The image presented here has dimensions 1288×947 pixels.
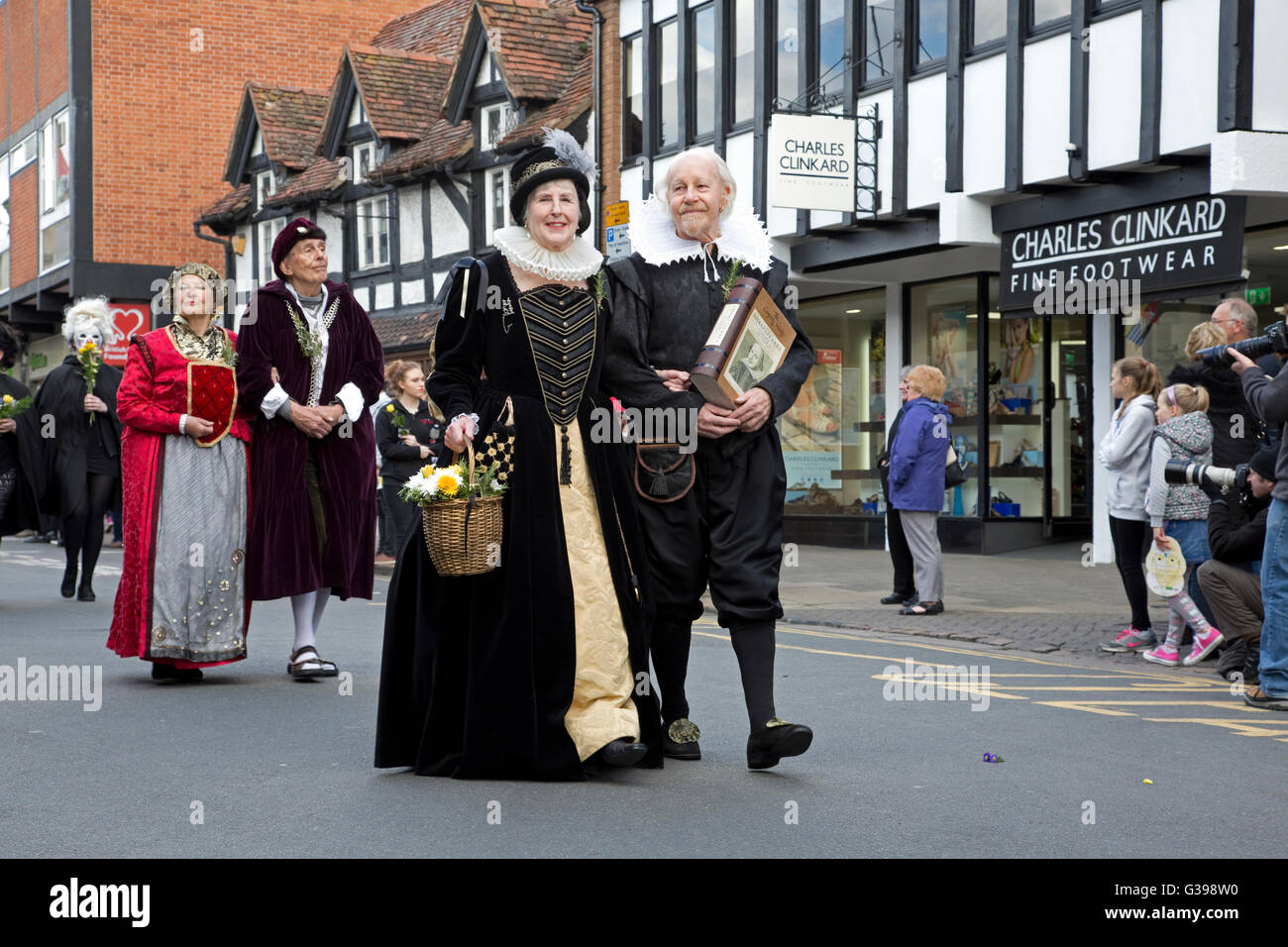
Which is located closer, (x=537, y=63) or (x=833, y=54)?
(x=833, y=54)

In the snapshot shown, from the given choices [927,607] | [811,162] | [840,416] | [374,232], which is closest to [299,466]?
[927,607]

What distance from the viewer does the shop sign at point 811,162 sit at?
61.1 feet

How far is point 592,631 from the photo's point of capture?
5738 mm

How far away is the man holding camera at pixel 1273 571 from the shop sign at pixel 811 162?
11168 mm

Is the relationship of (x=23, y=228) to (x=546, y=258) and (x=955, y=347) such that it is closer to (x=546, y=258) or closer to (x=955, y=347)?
(x=955, y=347)

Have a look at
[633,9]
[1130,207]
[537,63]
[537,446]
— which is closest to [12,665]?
[537,446]

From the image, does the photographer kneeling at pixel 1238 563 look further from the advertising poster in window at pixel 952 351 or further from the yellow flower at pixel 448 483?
the advertising poster in window at pixel 952 351

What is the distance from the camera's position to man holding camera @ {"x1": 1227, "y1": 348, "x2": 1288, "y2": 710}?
25.0 ft

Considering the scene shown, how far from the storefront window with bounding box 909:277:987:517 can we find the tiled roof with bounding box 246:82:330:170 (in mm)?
19990

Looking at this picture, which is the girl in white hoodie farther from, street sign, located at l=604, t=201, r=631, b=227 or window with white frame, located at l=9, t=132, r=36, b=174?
window with white frame, located at l=9, t=132, r=36, b=174

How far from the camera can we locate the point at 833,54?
67.7ft

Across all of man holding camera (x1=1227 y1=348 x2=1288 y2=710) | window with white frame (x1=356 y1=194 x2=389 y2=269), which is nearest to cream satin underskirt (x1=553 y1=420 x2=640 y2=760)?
man holding camera (x1=1227 y1=348 x2=1288 y2=710)
